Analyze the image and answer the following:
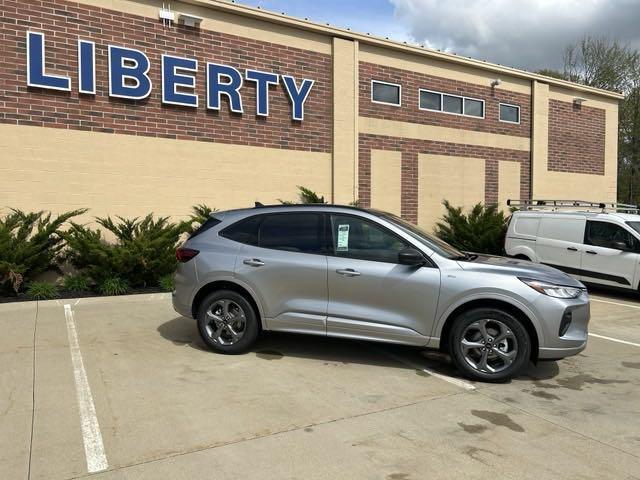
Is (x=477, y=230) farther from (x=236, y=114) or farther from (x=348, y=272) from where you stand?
(x=348, y=272)

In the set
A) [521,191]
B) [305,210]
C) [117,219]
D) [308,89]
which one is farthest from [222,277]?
[521,191]

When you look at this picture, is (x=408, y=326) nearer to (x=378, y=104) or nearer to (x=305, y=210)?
(x=305, y=210)

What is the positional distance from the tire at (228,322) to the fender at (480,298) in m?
1.91

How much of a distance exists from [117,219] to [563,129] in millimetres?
14804

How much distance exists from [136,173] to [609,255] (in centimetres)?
959

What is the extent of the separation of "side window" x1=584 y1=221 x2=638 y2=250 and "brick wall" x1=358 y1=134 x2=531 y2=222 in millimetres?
4818

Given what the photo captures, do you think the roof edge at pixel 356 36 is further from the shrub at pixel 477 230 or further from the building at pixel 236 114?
the shrub at pixel 477 230

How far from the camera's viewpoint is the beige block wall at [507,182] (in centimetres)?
1630

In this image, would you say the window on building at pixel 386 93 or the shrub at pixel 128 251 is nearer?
the shrub at pixel 128 251

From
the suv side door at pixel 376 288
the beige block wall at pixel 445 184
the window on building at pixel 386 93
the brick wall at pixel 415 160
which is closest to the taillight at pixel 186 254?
the suv side door at pixel 376 288

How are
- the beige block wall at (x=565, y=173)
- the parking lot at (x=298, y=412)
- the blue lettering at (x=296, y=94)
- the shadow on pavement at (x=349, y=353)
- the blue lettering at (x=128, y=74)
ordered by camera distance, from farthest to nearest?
the beige block wall at (x=565, y=173)
the blue lettering at (x=296, y=94)
the blue lettering at (x=128, y=74)
the shadow on pavement at (x=349, y=353)
the parking lot at (x=298, y=412)

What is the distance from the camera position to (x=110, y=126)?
10.3 m

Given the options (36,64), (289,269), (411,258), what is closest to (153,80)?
(36,64)

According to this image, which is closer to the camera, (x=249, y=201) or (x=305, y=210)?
(x=305, y=210)
